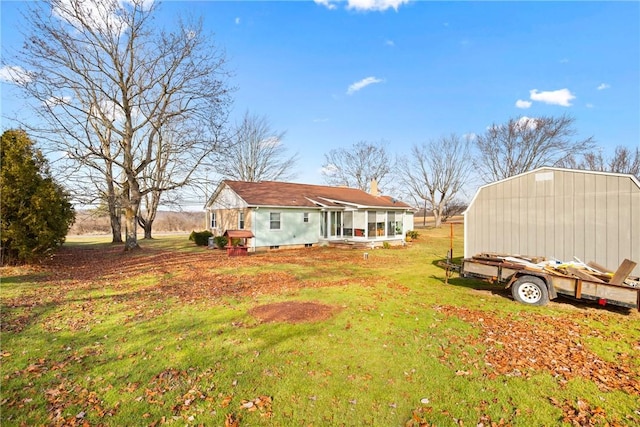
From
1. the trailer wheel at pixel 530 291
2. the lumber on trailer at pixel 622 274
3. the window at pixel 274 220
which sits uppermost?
the window at pixel 274 220

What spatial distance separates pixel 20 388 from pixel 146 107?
18120 mm

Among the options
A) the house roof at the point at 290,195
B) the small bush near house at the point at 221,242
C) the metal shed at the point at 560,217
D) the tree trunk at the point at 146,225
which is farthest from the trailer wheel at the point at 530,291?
the tree trunk at the point at 146,225

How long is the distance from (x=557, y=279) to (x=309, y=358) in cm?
657

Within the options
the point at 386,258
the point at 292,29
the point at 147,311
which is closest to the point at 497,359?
the point at 147,311

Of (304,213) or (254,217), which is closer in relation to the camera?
(254,217)

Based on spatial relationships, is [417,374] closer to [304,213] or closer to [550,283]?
[550,283]

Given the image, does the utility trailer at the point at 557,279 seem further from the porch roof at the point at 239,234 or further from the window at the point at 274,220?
the window at the point at 274,220

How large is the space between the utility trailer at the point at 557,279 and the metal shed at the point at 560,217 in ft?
2.67

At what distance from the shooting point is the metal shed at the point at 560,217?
8.46 m

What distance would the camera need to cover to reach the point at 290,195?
23.6m

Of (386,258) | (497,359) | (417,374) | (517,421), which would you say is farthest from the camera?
(386,258)

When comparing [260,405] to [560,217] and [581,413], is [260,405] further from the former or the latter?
[560,217]

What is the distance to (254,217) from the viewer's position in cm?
2009

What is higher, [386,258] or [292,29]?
[292,29]
